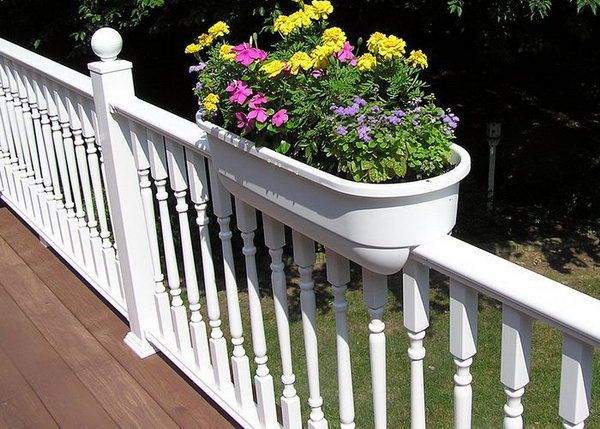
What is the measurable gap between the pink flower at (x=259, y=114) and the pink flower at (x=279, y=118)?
0.08ft

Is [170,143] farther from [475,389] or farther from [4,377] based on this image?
[475,389]

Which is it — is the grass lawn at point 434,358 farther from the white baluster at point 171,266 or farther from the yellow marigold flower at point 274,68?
the yellow marigold flower at point 274,68

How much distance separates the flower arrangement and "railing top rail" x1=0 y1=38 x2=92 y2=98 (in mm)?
994

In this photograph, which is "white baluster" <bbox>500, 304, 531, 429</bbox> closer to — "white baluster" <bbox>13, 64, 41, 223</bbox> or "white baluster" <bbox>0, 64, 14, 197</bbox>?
"white baluster" <bbox>13, 64, 41, 223</bbox>

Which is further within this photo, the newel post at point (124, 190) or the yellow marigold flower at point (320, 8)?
the newel post at point (124, 190)

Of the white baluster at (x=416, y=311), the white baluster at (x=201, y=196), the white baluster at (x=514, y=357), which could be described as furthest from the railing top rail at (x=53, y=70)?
the white baluster at (x=514, y=357)

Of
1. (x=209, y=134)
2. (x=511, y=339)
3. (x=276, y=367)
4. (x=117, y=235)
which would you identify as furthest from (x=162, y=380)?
(x=276, y=367)

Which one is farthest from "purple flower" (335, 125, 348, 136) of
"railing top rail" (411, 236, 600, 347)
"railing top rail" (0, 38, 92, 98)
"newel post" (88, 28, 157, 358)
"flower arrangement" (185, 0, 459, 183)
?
"railing top rail" (0, 38, 92, 98)

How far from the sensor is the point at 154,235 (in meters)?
2.70

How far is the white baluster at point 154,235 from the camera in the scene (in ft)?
8.17

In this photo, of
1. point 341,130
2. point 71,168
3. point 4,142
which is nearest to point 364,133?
point 341,130

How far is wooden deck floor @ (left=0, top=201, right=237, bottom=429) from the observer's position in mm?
2619

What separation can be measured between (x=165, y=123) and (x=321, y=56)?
2.34 ft

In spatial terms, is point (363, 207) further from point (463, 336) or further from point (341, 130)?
point (463, 336)
